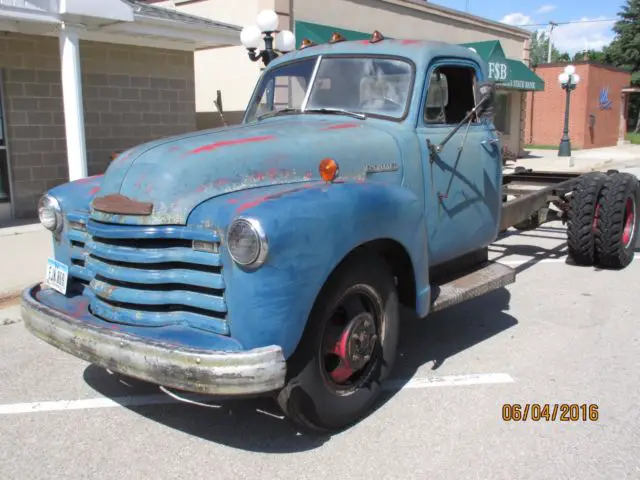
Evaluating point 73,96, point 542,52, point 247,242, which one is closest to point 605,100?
point 73,96

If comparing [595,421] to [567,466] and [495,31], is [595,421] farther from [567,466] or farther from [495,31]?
[495,31]

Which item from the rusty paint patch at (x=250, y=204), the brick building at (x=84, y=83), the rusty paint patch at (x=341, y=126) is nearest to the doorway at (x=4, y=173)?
the brick building at (x=84, y=83)

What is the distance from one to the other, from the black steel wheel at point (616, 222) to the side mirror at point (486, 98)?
9.46 ft

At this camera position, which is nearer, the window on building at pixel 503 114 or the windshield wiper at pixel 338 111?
the windshield wiper at pixel 338 111

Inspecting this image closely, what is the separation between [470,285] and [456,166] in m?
0.85

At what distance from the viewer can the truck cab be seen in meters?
2.94

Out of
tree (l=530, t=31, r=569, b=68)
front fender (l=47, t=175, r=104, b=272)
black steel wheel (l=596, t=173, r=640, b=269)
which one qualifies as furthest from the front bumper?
tree (l=530, t=31, r=569, b=68)

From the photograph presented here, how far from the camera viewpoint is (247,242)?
114 inches

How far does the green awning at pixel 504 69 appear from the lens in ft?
66.9

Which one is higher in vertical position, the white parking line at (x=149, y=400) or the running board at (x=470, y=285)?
the running board at (x=470, y=285)

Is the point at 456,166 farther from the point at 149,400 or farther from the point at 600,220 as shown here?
the point at 600,220

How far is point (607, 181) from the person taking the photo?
712 cm

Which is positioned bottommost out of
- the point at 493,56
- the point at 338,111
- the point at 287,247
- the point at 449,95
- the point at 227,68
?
the point at 287,247

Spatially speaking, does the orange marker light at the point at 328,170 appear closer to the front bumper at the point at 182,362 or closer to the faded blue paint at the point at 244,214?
the faded blue paint at the point at 244,214
